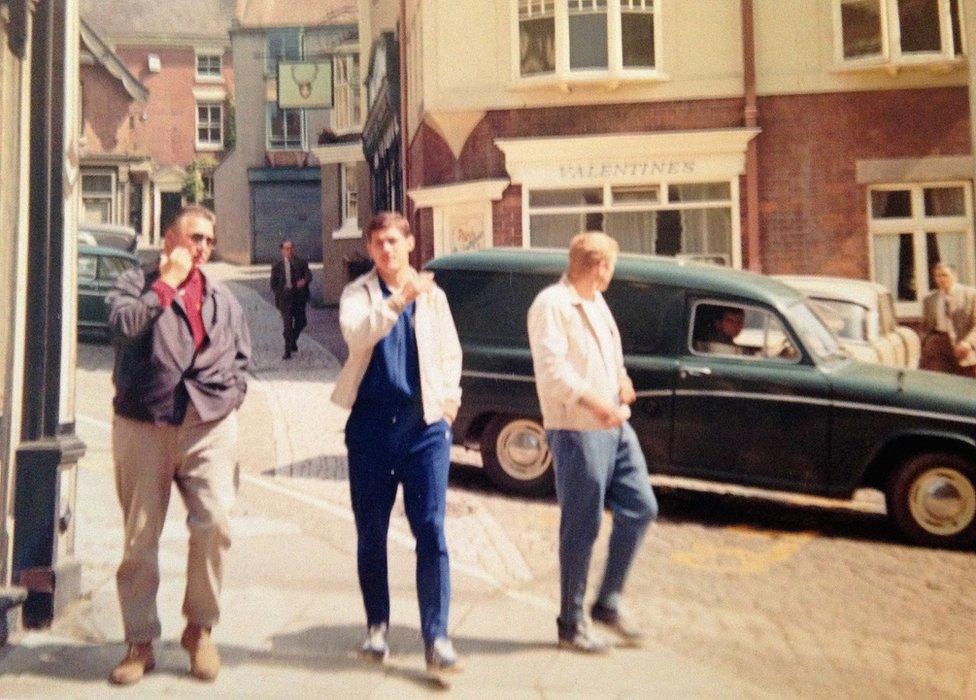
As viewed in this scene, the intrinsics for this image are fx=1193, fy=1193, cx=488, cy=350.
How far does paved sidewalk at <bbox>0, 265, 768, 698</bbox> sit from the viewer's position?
4676 mm

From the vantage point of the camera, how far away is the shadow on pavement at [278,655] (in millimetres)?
4770

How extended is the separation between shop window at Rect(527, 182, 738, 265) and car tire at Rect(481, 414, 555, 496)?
870 centimetres

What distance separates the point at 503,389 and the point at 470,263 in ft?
3.66

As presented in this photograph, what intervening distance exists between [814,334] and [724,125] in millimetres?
9588

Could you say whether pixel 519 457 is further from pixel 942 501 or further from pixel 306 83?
pixel 306 83

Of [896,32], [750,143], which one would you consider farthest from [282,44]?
[896,32]

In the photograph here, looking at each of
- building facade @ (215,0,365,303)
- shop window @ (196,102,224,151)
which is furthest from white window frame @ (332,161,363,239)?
shop window @ (196,102,224,151)

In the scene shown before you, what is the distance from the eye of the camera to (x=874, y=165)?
676 inches

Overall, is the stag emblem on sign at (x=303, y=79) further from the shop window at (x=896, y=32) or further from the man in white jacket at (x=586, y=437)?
the man in white jacket at (x=586, y=437)

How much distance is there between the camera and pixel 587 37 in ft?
57.4

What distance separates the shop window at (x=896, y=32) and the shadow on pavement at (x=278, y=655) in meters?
14.0

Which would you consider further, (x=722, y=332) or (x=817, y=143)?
A: (x=817, y=143)

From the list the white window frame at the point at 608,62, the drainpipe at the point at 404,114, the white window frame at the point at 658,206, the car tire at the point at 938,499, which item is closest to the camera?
the car tire at the point at 938,499

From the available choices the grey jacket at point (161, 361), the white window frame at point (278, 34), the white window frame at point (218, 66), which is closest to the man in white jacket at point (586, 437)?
the grey jacket at point (161, 361)
